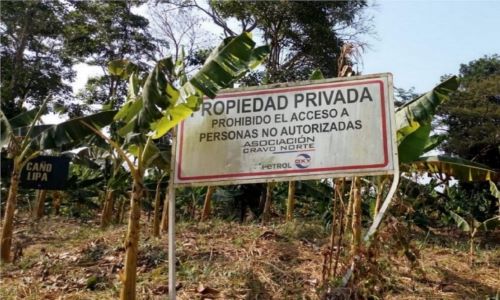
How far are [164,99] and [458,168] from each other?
197 inches

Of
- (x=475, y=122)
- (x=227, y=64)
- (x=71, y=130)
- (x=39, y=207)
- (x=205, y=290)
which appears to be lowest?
(x=205, y=290)

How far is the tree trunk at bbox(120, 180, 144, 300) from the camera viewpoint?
482 cm

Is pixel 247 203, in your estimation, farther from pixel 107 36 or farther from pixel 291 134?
pixel 107 36

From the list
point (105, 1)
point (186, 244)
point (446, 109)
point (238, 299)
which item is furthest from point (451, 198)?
point (105, 1)

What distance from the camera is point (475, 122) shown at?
59.5 feet

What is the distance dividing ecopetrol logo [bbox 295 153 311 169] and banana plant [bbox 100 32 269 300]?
0.97m

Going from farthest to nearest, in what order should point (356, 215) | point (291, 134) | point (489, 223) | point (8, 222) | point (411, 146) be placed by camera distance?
1. point (489, 223)
2. point (8, 222)
3. point (411, 146)
4. point (356, 215)
5. point (291, 134)

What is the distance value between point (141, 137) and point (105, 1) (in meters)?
18.0

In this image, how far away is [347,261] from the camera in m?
4.76

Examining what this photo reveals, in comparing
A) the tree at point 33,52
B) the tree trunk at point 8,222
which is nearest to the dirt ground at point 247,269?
the tree trunk at point 8,222

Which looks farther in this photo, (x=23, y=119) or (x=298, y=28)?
(x=298, y=28)

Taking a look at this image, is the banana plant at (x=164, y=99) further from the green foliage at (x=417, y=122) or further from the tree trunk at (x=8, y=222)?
the tree trunk at (x=8, y=222)

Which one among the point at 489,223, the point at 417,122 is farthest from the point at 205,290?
the point at 489,223

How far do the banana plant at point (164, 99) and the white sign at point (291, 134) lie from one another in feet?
0.62
